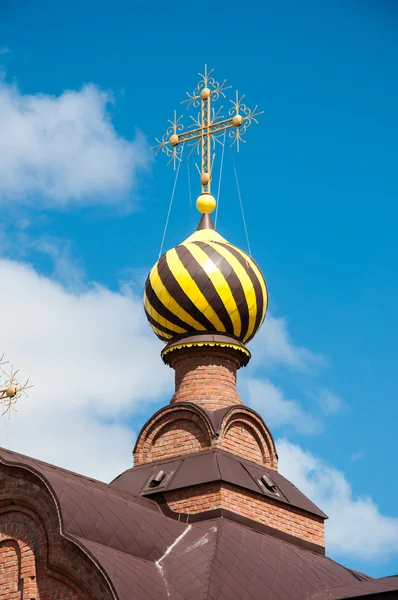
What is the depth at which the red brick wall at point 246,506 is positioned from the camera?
45.1 feet

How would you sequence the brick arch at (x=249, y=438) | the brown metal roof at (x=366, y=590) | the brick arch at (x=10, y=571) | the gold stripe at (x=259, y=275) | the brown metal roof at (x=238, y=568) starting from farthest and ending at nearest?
the gold stripe at (x=259, y=275)
the brick arch at (x=249, y=438)
the brick arch at (x=10, y=571)
the brown metal roof at (x=238, y=568)
the brown metal roof at (x=366, y=590)

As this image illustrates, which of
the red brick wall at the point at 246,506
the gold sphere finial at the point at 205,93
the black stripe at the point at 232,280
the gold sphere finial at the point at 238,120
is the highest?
the gold sphere finial at the point at 205,93

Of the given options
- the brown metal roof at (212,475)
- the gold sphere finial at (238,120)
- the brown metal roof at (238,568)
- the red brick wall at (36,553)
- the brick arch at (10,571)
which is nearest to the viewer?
the red brick wall at (36,553)

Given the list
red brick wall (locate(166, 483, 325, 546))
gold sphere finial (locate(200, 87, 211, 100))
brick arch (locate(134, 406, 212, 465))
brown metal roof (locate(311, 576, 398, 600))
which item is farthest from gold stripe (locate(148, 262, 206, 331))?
brown metal roof (locate(311, 576, 398, 600))

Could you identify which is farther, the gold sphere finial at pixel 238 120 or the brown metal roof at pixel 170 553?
the gold sphere finial at pixel 238 120

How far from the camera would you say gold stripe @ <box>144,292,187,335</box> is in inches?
607

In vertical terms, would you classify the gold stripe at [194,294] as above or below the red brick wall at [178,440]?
above

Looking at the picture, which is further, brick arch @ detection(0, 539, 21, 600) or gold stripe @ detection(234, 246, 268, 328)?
gold stripe @ detection(234, 246, 268, 328)

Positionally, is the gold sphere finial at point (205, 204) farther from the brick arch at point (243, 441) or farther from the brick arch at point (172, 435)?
the brick arch at point (243, 441)

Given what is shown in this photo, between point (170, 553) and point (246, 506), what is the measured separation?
1420mm

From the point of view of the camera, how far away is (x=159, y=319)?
15562 millimetres

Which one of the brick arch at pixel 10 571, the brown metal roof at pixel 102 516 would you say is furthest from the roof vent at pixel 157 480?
the brick arch at pixel 10 571

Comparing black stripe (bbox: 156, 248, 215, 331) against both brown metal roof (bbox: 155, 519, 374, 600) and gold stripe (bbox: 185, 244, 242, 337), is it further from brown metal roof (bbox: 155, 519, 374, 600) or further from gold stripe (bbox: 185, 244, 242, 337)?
brown metal roof (bbox: 155, 519, 374, 600)

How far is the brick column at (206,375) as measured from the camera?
596 inches
